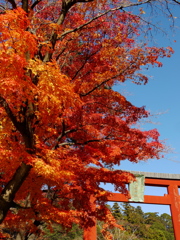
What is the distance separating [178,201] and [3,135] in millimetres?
14848

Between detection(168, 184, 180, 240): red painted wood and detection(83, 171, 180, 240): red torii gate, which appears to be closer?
detection(168, 184, 180, 240): red painted wood

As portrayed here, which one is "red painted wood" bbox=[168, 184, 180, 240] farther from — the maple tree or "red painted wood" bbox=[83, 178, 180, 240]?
the maple tree

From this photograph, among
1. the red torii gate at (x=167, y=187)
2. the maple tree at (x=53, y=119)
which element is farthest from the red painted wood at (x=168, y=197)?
the maple tree at (x=53, y=119)

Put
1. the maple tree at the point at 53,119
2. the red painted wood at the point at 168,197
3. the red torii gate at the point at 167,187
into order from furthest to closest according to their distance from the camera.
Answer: the red torii gate at the point at 167,187, the red painted wood at the point at 168,197, the maple tree at the point at 53,119

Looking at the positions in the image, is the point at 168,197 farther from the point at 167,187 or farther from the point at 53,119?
the point at 53,119

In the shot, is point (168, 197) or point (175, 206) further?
point (168, 197)

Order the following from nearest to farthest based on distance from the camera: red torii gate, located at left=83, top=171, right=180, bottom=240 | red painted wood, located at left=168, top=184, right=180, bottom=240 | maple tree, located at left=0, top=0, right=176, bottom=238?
1. maple tree, located at left=0, top=0, right=176, bottom=238
2. red painted wood, located at left=168, top=184, right=180, bottom=240
3. red torii gate, located at left=83, top=171, right=180, bottom=240

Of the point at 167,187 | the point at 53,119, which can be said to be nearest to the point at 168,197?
the point at 167,187

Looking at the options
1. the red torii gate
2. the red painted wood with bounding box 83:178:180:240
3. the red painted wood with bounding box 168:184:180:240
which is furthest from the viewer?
the red torii gate

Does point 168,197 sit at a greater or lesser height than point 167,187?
lesser

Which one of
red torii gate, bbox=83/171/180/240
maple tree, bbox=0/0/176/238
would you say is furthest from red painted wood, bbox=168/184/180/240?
maple tree, bbox=0/0/176/238

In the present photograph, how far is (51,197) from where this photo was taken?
28.9 feet

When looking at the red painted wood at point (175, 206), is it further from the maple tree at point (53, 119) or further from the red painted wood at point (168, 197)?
the maple tree at point (53, 119)

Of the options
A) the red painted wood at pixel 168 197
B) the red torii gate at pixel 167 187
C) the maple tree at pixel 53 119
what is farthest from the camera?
the red torii gate at pixel 167 187
